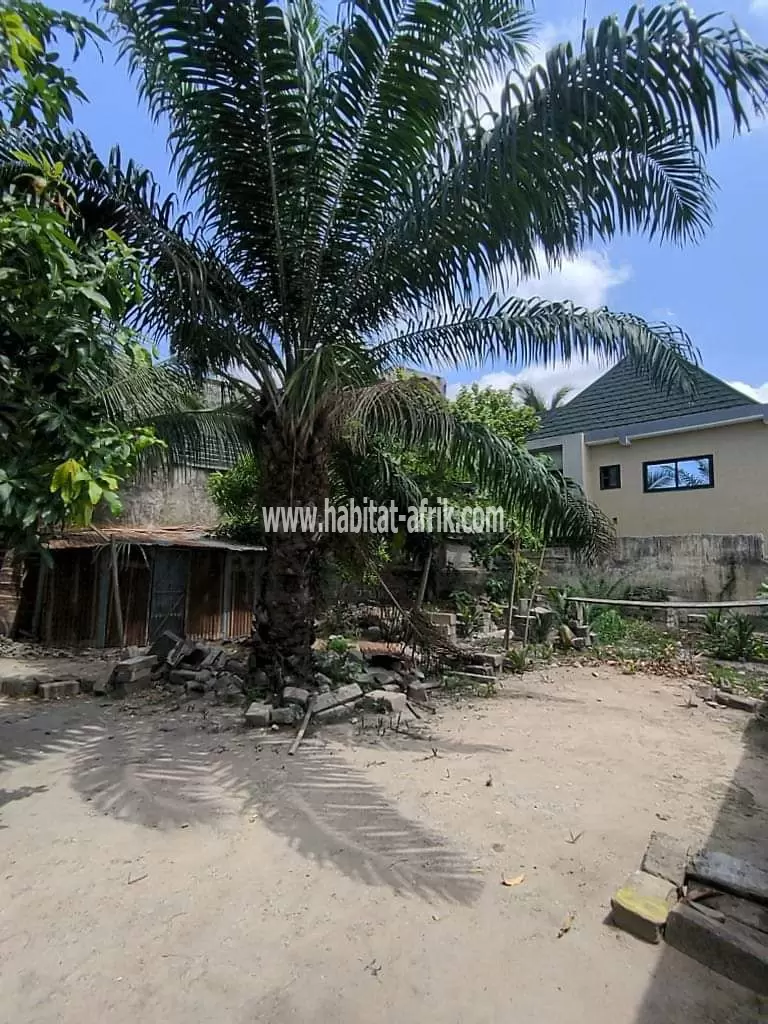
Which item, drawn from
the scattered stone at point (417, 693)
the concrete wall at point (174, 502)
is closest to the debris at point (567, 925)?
the scattered stone at point (417, 693)

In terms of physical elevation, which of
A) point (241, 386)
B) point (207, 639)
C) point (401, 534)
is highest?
point (241, 386)

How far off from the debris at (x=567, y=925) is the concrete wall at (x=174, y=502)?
11632 millimetres

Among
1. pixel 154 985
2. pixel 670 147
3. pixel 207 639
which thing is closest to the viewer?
pixel 154 985

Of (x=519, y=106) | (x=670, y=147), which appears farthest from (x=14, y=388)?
(x=670, y=147)

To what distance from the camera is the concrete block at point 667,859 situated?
8.91ft

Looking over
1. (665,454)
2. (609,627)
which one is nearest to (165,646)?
(609,627)

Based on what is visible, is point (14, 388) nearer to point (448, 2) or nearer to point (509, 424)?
point (448, 2)

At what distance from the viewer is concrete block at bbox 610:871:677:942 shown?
7.86ft

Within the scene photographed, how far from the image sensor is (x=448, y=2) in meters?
3.98

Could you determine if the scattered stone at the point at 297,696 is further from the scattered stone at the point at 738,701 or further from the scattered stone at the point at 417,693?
the scattered stone at the point at 738,701

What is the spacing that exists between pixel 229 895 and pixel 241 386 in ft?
16.6

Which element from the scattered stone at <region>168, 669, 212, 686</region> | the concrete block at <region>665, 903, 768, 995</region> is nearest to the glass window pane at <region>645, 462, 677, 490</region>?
the scattered stone at <region>168, 669, 212, 686</region>

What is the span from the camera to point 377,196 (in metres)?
5.20

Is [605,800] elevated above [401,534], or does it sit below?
below
